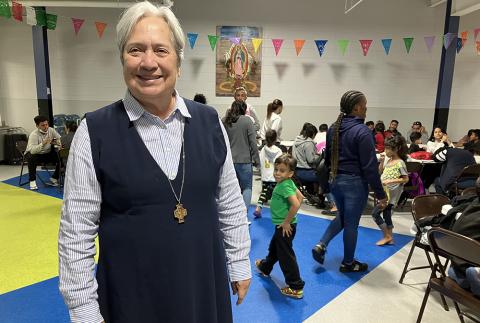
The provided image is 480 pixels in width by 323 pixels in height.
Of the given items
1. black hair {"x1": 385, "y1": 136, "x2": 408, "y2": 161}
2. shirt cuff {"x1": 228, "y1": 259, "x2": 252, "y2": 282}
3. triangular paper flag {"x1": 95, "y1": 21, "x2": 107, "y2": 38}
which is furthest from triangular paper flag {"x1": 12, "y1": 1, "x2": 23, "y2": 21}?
shirt cuff {"x1": 228, "y1": 259, "x2": 252, "y2": 282}

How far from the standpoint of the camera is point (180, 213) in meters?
1.14

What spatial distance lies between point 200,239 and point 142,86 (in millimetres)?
507

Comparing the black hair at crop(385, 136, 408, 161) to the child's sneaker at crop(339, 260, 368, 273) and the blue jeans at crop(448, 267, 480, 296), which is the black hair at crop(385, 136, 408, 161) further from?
the blue jeans at crop(448, 267, 480, 296)

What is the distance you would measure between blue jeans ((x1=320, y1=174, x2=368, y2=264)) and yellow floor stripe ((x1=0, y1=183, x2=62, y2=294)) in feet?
8.39

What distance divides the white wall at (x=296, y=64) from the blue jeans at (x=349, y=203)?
608cm

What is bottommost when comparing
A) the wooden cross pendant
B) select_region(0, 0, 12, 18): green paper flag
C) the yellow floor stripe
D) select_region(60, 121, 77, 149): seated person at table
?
the yellow floor stripe

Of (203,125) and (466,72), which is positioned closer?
(203,125)

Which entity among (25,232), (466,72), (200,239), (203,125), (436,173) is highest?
(466,72)

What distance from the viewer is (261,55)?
8.87m

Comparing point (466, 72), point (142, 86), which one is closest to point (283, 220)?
point (142, 86)

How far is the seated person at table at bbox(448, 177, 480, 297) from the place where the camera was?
81.4 inches

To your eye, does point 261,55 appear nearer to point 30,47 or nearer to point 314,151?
point 314,151

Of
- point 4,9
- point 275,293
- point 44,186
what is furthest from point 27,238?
point 4,9

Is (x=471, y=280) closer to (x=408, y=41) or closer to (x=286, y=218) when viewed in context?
(x=286, y=218)
